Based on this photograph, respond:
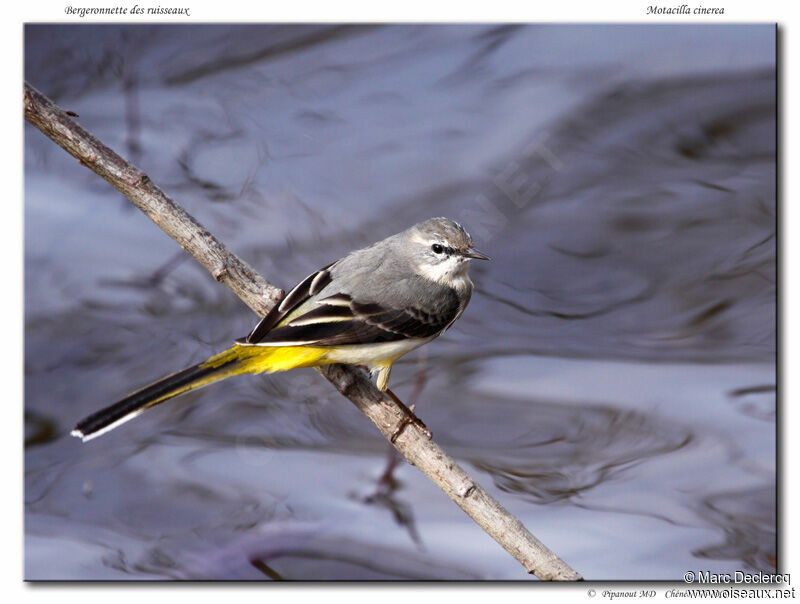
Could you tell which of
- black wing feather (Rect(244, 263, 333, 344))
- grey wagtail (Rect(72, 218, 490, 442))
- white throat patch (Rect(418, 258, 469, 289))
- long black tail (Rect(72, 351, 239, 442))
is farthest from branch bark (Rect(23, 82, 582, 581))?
white throat patch (Rect(418, 258, 469, 289))

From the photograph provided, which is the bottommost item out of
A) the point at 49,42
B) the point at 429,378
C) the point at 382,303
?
the point at 429,378

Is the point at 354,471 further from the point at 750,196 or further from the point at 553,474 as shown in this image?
the point at 750,196

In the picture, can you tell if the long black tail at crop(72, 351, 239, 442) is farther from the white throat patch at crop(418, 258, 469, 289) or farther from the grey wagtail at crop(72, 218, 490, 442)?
the white throat patch at crop(418, 258, 469, 289)

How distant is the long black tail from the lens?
96.7 inches

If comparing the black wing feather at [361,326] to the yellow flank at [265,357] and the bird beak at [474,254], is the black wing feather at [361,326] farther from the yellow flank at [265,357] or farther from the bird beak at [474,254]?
the bird beak at [474,254]

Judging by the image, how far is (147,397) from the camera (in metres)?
2.52

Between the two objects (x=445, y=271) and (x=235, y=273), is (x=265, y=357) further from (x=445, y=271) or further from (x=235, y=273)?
(x=445, y=271)

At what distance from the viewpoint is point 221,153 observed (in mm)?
5082

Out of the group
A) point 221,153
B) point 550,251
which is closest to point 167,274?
point 221,153

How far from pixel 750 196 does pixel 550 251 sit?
3.87 feet

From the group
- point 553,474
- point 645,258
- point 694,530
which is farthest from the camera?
point 645,258

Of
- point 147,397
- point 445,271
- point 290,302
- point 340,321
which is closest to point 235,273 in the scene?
point 290,302

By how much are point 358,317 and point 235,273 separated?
0.43 meters

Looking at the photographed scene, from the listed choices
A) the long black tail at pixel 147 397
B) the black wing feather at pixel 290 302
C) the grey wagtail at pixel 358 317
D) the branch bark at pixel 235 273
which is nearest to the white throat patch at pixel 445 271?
the grey wagtail at pixel 358 317
